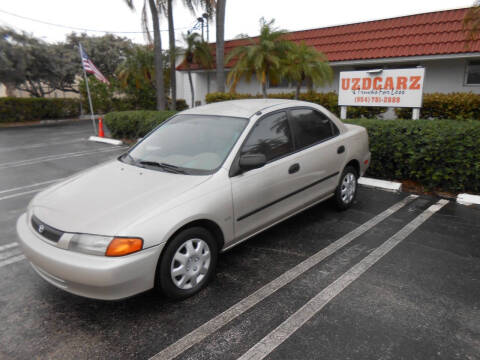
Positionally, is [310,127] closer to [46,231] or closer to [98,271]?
[98,271]

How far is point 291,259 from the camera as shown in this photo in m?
3.92

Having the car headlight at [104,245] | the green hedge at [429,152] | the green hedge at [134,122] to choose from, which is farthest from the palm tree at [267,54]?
the car headlight at [104,245]

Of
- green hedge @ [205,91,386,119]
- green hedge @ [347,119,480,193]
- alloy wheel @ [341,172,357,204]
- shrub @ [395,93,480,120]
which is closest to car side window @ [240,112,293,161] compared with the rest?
alloy wheel @ [341,172,357,204]

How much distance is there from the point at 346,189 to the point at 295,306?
255cm

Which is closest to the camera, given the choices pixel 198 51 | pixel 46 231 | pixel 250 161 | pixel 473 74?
pixel 46 231

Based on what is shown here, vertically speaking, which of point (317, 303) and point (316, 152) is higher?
point (316, 152)

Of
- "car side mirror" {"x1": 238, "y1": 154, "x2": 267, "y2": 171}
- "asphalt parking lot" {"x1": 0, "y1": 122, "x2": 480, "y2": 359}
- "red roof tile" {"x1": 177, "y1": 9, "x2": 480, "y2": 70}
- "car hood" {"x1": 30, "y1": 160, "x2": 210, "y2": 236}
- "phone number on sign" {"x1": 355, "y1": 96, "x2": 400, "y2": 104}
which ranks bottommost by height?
"asphalt parking lot" {"x1": 0, "y1": 122, "x2": 480, "y2": 359}

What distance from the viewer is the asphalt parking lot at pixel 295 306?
2613mm

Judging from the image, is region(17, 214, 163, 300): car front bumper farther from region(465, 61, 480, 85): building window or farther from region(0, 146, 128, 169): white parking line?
region(465, 61, 480, 85): building window

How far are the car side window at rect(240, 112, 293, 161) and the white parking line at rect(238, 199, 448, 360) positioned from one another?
143 centimetres

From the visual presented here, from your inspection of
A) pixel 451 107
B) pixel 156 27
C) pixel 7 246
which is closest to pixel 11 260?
pixel 7 246

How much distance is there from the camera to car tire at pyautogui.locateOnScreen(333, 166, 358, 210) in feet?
16.6

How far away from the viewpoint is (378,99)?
7.79m

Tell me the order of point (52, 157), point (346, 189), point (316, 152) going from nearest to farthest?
point (316, 152) → point (346, 189) → point (52, 157)
